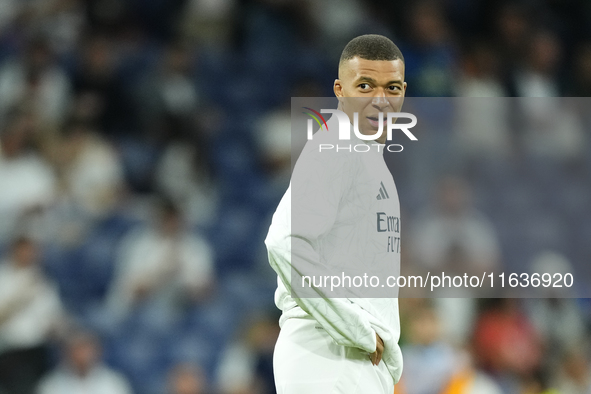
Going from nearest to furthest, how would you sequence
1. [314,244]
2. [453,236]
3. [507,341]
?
1. [314,244]
2. [507,341]
3. [453,236]

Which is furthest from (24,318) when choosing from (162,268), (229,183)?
(229,183)

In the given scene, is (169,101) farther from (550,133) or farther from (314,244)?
(314,244)

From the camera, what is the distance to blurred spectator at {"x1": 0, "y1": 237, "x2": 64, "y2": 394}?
568 cm

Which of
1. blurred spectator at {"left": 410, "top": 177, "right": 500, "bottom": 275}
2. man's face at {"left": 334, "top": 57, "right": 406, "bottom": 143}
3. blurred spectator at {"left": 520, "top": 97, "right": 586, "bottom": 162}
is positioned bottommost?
man's face at {"left": 334, "top": 57, "right": 406, "bottom": 143}

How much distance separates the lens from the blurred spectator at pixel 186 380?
5.73 m

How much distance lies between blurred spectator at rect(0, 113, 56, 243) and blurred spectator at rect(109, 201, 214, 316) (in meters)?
0.86

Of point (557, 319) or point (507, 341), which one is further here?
point (557, 319)

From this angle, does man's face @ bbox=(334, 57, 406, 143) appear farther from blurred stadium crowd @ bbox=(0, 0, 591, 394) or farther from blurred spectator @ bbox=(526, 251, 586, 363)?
blurred spectator @ bbox=(526, 251, 586, 363)

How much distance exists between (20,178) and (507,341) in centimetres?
438

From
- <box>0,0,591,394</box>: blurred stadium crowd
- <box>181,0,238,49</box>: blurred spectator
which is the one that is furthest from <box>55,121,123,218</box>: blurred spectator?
<box>181,0,238,49</box>: blurred spectator

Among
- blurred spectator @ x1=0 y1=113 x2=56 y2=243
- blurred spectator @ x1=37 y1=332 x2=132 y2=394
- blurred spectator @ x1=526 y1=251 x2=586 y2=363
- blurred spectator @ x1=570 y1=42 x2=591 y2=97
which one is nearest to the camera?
blurred spectator @ x1=37 y1=332 x2=132 y2=394

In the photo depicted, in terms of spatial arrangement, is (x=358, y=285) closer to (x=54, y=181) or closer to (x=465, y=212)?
(x=465, y=212)

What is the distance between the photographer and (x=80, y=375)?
5.73 metres

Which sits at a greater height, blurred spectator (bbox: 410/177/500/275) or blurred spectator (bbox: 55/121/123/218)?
blurred spectator (bbox: 55/121/123/218)
